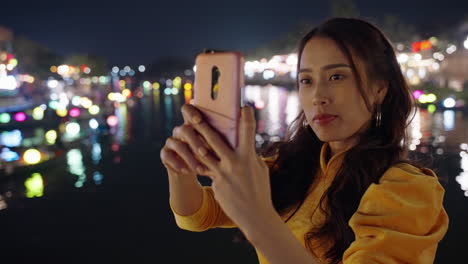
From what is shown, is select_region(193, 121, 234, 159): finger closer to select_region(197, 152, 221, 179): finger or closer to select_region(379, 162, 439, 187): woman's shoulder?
select_region(197, 152, 221, 179): finger

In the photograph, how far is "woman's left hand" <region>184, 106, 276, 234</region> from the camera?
975 mm

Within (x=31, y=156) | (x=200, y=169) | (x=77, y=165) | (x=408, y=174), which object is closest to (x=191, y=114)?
(x=200, y=169)

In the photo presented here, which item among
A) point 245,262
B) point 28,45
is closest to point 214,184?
point 245,262

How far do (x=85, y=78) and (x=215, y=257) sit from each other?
81.6 m

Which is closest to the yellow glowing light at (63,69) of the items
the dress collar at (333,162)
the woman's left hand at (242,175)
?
the dress collar at (333,162)

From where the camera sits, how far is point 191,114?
42.8 inches

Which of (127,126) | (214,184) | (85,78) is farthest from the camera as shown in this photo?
(85,78)

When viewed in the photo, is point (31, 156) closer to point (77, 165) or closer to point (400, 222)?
point (77, 165)

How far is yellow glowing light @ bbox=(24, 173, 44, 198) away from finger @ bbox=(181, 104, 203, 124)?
8173mm

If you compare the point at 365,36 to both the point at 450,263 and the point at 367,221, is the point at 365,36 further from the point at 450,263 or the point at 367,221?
the point at 450,263

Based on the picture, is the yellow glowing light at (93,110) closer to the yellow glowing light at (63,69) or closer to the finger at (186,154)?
the finger at (186,154)

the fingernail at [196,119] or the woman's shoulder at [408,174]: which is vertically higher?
the fingernail at [196,119]

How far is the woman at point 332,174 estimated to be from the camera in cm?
102

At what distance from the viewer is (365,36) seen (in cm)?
152
